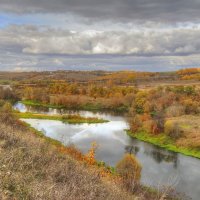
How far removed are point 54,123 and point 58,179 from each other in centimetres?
5391

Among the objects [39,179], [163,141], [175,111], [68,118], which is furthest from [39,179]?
[175,111]

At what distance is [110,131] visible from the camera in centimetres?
5547

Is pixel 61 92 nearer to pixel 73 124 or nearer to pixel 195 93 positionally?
pixel 195 93

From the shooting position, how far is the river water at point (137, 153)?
30131 millimetres

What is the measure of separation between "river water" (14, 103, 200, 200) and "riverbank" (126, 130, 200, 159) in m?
1.37

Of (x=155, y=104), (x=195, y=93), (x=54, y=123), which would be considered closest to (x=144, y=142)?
(x=54, y=123)

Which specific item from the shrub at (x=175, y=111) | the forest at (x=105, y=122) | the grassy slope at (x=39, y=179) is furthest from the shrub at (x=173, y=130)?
the grassy slope at (x=39, y=179)

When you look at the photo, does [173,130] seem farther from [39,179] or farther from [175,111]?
[39,179]

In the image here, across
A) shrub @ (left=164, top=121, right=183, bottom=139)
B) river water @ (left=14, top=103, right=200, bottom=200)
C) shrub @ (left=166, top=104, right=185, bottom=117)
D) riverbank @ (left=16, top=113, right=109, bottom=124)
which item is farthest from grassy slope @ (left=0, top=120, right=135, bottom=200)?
shrub @ (left=166, top=104, right=185, bottom=117)

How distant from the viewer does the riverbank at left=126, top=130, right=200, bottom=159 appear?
44466 mm

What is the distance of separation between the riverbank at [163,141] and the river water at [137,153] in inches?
53.9

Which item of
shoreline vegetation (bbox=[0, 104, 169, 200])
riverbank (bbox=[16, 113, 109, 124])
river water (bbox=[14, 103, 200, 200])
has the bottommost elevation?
riverbank (bbox=[16, 113, 109, 124])

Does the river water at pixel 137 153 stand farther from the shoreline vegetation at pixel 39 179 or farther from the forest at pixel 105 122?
the shoreline vegetation at pixel 39 179

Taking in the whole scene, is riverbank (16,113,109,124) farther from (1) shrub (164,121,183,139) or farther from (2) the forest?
(1) shrub (164,121,183,139)
